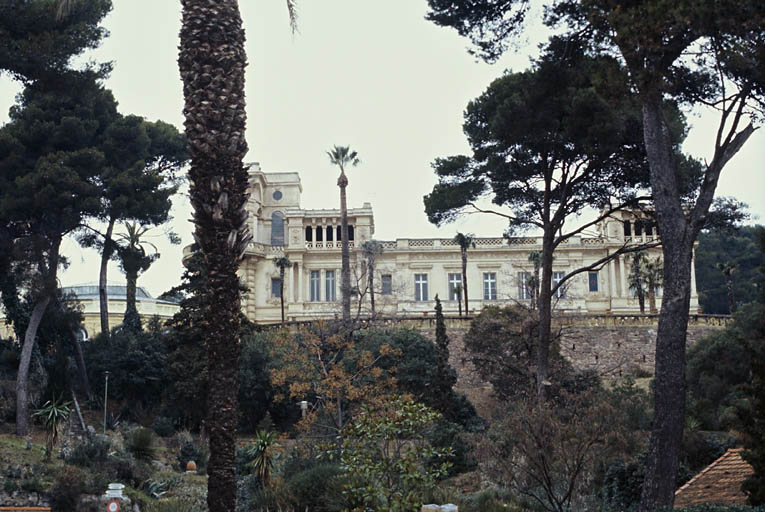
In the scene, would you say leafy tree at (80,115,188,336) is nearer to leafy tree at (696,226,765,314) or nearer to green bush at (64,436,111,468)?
green bush at (64,436,111,468)

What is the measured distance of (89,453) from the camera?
61.4ft

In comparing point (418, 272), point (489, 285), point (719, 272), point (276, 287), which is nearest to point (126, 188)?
point (276, 287)

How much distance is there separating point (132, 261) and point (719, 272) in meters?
37.1

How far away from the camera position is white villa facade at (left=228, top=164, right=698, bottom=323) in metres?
46.4

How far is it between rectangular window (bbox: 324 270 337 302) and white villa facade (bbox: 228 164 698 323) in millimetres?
57

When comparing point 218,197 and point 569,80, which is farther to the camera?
point 569,80

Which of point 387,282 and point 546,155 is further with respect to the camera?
point 387,282

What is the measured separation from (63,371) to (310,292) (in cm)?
2495

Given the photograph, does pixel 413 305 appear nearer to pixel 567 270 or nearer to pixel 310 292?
pixel 310 292

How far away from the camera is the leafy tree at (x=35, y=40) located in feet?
63.5

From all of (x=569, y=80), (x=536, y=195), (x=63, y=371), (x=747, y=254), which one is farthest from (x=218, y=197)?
(x=747, y=254)

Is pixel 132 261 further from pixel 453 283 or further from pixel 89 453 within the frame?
pixel 453 283

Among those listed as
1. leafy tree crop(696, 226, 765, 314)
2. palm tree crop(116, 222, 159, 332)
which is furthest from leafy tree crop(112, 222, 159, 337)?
leafy tree crop(696, 226, 765, 314)

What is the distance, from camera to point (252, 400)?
2688cm
